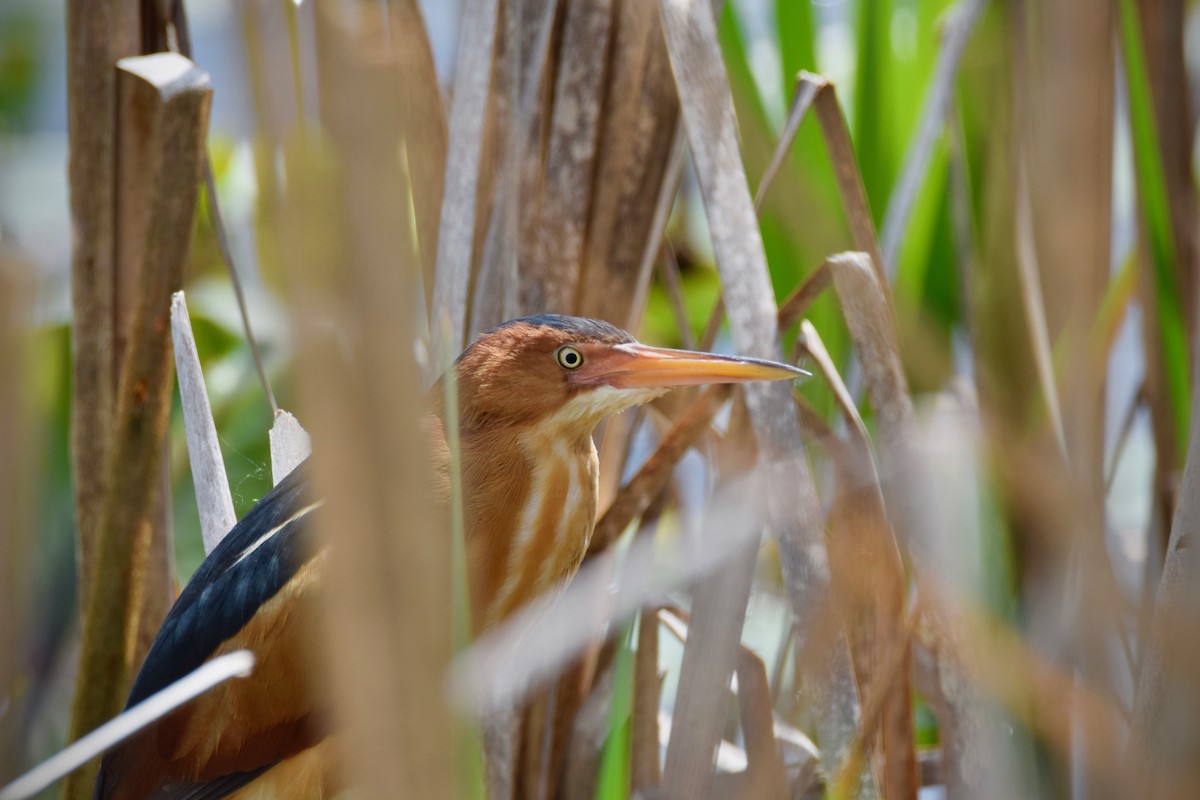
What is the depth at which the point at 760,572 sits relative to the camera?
212 cm

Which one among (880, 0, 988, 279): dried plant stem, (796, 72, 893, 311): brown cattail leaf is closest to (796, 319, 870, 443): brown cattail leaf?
(796, 72, 893, 311): brown cattail leaf

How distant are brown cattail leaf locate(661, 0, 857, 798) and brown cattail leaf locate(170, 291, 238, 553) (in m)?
0.60

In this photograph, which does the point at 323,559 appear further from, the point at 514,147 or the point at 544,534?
the point at 514,147

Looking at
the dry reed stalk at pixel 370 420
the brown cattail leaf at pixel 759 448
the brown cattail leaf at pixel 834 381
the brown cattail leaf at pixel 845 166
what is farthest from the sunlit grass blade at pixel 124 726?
the brown cattail leaf at pixel 845 166

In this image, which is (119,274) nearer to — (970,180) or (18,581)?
(18,581)

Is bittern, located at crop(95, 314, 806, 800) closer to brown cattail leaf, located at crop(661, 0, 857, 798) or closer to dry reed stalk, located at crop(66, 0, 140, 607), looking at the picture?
brown cattail leaf, located at crop(661, 0, 857, 798)

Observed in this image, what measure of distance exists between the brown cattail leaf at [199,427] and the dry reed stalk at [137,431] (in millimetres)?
33

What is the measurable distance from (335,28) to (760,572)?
5.48 feet

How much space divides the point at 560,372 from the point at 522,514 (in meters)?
0.19

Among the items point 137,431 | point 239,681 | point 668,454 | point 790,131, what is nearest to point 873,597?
point 668,454

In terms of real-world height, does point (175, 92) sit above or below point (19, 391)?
above

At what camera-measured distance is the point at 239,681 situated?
1447 mm

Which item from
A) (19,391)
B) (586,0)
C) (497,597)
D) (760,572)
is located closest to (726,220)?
(586,0)

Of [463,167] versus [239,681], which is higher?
[463,167]
